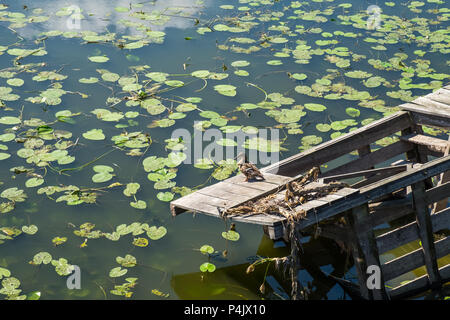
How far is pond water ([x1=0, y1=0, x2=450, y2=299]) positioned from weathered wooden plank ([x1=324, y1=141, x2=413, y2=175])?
0.60 metres

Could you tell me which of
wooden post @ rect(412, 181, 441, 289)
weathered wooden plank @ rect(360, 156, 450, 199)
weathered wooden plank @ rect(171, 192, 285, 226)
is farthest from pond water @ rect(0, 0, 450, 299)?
weathered wooden plank @ rect(360, 156, 450, 199)

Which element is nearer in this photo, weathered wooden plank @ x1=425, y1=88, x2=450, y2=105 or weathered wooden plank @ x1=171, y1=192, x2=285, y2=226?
weathered wooden plank @ x1=171, y1=192, x2=285, y2=226

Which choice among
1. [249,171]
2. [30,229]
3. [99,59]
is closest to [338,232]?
[249,171]

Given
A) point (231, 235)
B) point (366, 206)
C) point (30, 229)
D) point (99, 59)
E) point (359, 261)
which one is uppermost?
point (366, 206)

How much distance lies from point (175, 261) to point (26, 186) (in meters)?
1.55

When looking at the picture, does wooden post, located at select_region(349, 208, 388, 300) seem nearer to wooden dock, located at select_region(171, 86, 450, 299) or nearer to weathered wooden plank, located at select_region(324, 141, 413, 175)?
wooden dock, located at select_region(171, 86, 450, 299)

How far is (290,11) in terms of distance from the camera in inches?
335

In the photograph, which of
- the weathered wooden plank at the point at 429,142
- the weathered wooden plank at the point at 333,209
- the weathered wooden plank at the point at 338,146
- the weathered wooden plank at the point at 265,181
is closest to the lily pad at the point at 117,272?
the weathered wooden plank at the point at 265,181

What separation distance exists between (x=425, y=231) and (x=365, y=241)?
51cm

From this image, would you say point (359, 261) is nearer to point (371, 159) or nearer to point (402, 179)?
point (402, 179)

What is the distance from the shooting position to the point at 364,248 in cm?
334

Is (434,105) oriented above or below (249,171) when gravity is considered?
above

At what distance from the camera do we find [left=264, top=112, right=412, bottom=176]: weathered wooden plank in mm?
3877

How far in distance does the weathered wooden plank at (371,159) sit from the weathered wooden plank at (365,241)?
94 centimetres
